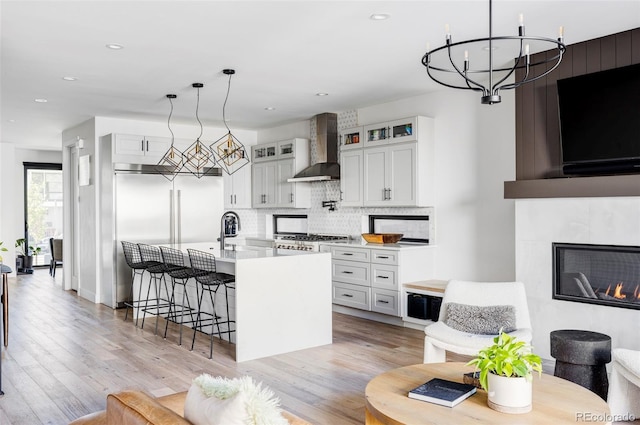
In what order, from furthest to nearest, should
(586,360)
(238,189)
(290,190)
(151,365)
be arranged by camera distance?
(238,189) < (290,190) < (151,365) < (586,360)

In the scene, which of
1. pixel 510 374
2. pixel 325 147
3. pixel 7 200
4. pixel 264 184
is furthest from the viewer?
pixel 7 200

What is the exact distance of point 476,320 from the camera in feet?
12.4

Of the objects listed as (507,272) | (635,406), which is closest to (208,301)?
(507,272)

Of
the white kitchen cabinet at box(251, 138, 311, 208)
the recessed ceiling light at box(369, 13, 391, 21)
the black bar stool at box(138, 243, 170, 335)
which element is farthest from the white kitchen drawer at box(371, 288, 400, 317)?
the recessed ceiling light at box(369, 13, 391, 21)

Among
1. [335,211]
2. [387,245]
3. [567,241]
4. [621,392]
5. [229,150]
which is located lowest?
[621,392]

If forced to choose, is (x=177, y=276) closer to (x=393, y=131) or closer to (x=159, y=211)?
(x=159, y=211)

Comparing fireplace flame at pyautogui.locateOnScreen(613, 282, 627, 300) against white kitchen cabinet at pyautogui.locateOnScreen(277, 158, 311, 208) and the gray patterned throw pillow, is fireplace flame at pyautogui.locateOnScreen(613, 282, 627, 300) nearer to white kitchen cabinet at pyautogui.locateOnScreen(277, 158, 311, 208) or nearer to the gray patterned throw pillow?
the gray patterned throw pillow

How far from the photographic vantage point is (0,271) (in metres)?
4.48

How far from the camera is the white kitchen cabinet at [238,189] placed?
8.38 metres

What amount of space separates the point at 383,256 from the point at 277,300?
5.24ft

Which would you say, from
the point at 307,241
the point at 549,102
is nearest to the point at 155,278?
the point at 307,241

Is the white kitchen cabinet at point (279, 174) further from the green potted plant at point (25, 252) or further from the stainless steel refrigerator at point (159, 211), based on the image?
the green potted plant at point (25, 252)

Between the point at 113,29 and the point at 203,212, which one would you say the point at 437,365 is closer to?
the point at 113,29

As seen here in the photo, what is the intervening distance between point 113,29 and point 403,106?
355cm
